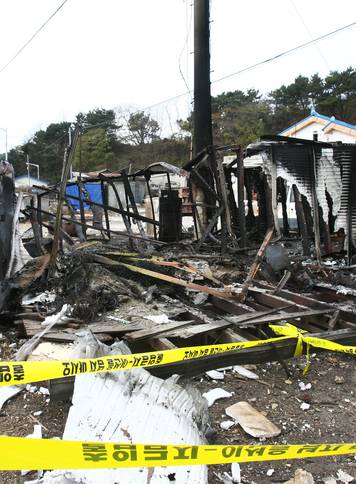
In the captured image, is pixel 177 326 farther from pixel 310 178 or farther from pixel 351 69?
pixel 351 69

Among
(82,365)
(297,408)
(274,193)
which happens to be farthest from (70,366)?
(274,193)

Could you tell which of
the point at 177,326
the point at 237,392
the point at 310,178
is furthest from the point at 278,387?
the point at 310,178

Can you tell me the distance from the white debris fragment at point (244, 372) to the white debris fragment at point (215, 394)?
1.27 feet

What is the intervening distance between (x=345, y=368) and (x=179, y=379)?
1.77 m

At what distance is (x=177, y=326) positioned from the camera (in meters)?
4.12

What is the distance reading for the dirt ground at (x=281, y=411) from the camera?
2590mm

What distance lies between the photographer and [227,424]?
3.06 m

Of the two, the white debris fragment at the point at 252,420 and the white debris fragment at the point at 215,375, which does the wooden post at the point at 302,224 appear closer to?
the white debris fragment at the point at 215,375

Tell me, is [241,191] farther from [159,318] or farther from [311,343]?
[311,343]

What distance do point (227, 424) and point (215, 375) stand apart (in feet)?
2.34

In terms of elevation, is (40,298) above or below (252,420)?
above

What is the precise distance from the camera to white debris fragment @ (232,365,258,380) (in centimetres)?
380

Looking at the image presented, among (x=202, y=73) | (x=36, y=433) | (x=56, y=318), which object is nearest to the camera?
(x=36, y=433)

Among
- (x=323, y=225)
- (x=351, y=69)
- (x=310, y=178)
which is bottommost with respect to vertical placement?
(x=323, y=225)
